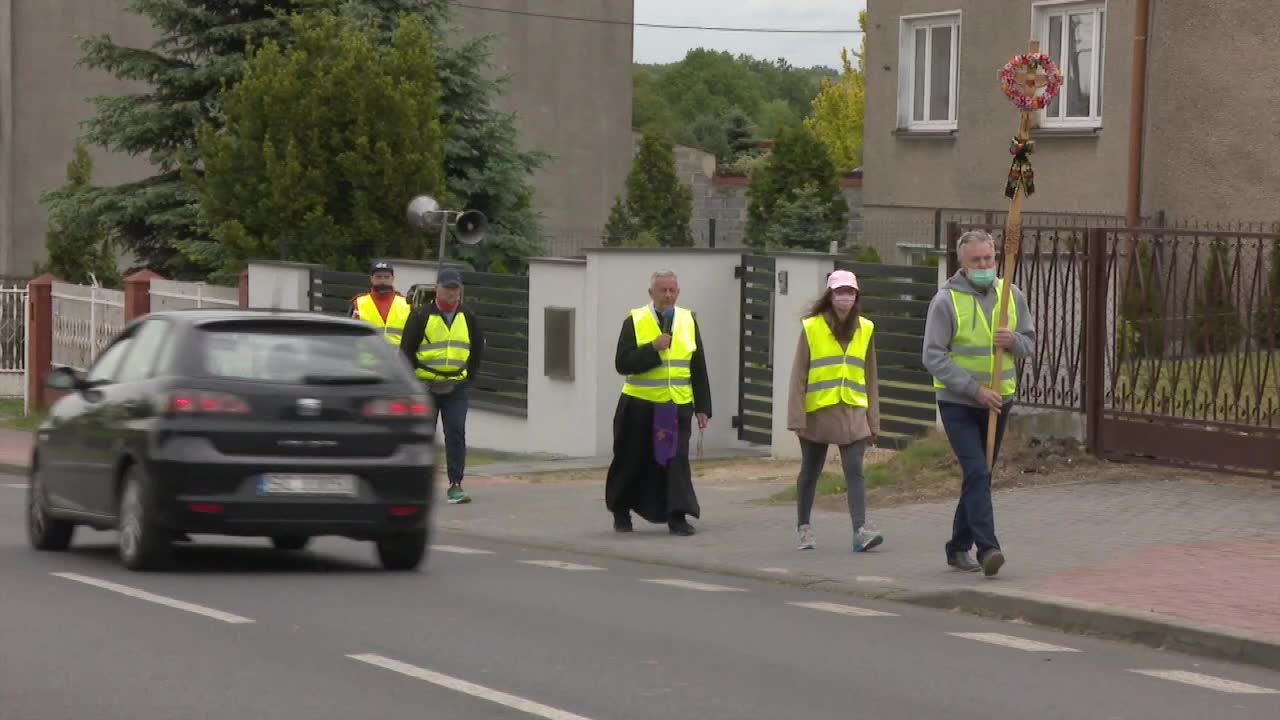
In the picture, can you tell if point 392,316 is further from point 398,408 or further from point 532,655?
point 532,655

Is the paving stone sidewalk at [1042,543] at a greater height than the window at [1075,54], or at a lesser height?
lesser

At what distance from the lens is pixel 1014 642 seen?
991cm

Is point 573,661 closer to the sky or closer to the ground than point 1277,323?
closer to the ground

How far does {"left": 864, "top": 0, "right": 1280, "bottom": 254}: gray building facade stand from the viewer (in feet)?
78.1

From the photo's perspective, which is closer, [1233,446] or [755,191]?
[1233,446]

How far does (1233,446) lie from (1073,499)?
1199 mm

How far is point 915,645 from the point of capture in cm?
973

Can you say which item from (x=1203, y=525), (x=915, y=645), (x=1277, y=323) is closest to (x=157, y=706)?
(x=915, y=645)

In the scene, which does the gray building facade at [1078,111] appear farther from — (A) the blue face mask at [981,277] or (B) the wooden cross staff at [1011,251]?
(A) the blue face mask at [981,277]

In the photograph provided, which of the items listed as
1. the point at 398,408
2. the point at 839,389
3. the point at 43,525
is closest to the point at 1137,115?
the point at 839,389

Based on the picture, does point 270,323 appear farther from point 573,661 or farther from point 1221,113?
point 1221,113

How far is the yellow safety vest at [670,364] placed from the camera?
14.5 meters

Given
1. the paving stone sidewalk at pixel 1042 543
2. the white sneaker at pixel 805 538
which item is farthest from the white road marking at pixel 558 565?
the white sneaker at pixel 805 538

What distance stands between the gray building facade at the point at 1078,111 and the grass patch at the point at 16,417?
12080 millimetres
